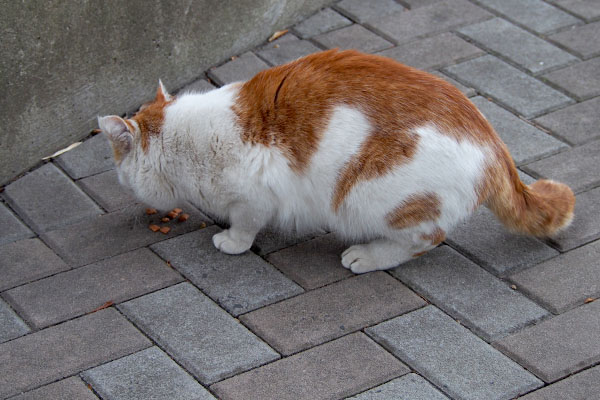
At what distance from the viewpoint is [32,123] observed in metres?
3.89

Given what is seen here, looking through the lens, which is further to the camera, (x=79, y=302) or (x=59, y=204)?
(x=59, y=204)

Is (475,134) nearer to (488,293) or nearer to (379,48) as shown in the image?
(488,293)

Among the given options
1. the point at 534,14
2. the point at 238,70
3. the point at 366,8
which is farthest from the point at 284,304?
the point at 534,14

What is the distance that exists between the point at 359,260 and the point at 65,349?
1.21 metres

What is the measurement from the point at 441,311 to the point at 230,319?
2.69 ft

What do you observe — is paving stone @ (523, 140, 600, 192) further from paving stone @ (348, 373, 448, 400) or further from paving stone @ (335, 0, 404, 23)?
paving stone @ (335, 0, 404, 23)

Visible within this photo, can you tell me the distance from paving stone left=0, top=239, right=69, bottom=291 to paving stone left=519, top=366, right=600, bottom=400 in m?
1.93

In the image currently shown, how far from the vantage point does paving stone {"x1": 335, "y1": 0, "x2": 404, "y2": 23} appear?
5188mm

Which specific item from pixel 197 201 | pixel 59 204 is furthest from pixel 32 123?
pixel 197 201

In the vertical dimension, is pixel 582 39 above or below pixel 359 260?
above

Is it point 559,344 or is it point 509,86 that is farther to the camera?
point 509,86

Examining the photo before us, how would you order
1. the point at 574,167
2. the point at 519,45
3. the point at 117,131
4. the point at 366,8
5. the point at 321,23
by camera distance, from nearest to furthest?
the point at 117,131, the point at 574,167, the point at 519,45, the point at 321,23, the point at 366,8

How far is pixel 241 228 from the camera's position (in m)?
3.41

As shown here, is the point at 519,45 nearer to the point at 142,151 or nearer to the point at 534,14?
the point at 534,14
